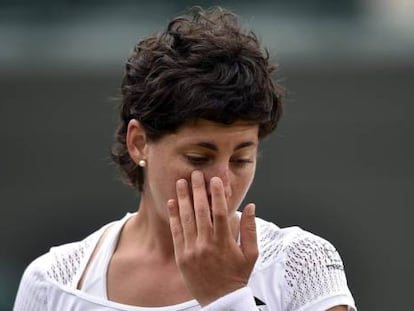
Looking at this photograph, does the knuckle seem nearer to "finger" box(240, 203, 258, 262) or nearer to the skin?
the skin

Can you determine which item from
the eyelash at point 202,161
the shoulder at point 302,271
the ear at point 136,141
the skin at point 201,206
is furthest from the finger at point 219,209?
the ear at point 136,141

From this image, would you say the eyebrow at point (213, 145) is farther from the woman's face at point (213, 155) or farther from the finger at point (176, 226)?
the finger at point (176, 226)

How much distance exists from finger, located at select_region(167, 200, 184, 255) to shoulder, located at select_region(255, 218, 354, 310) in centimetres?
24

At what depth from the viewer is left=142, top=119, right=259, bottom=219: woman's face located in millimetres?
2699

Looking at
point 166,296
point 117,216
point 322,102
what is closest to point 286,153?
point 322,102

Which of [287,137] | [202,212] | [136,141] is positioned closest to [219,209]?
[202,212]

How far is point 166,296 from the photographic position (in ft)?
9.56

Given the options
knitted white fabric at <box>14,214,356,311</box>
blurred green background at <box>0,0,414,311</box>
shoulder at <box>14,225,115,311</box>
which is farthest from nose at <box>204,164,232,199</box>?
blurred green background at <box>0,0,414,311</box>

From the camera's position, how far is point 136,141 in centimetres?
295

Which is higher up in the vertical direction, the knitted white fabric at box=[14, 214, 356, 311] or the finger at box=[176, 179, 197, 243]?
the finger at box=[176, 179, 197, 243]

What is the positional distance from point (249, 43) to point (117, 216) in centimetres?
546

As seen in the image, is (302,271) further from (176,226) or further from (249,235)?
(176,226)

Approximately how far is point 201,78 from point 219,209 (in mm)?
312

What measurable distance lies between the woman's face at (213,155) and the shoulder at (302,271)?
0.58 feet
